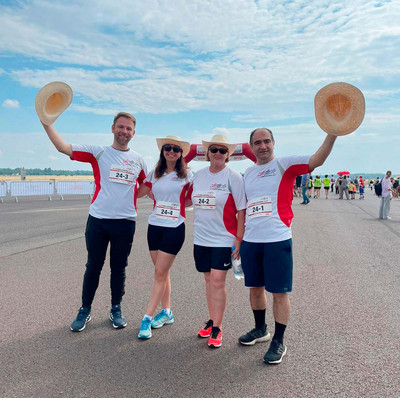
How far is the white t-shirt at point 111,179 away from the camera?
12.7 ft

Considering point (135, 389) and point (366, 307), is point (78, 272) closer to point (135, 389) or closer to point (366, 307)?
point (135, 389)

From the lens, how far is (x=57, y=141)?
376 centimetres

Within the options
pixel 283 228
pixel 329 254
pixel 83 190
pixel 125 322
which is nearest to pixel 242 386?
pixel 283 228

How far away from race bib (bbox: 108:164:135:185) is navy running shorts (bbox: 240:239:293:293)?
1.49 m

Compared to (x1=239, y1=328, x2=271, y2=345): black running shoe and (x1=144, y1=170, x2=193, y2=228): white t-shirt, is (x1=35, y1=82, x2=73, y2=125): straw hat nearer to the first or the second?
(x1=144, y1=170, x2=193, y2=228): white t-shirt

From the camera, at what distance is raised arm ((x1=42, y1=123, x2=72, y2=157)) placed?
3706 millimetres

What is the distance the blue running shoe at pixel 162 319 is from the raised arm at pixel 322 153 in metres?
2.13

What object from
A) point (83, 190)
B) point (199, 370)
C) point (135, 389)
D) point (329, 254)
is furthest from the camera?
point (83, 190)

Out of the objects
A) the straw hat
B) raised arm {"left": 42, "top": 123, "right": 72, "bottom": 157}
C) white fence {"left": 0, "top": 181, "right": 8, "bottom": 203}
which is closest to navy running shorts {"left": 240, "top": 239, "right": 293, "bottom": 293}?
raised arm {"left": 42, "top": 123, "right": 72, "bottom": 157}

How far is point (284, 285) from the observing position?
318cm

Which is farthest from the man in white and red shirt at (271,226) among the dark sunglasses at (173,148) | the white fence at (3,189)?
the white fence at (3,189)

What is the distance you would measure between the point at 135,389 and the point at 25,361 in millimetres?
1062

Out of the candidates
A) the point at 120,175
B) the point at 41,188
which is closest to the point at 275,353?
the point at 120,175

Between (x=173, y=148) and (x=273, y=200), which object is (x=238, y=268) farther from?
(x=173, y=148)
